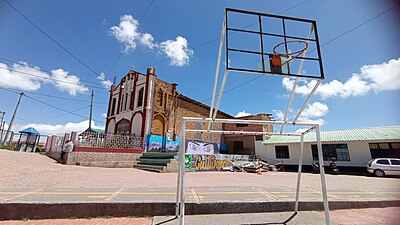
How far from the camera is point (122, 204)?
430 cm

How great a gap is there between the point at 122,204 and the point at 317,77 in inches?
197

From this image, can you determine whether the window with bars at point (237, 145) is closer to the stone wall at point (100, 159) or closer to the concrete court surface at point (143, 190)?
the stone wall at point (100, 159)

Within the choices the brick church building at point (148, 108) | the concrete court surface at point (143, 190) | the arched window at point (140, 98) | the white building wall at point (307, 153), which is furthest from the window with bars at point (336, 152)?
the arched window at point (140, 98)

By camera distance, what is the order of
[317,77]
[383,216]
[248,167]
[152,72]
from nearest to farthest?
[317,77], [383,216], [248,167], [152,72]

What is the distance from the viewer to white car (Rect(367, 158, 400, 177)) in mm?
14148

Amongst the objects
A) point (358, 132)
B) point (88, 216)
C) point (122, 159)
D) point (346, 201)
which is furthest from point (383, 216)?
point (358, 132)

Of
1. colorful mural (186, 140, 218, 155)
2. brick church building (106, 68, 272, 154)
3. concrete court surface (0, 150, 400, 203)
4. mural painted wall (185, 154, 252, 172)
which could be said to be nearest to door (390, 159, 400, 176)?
concrete court surface (0, 150, 400, 203)

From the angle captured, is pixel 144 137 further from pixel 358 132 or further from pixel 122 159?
pixel 358 132

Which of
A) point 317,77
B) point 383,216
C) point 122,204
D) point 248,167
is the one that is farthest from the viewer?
point 248,167

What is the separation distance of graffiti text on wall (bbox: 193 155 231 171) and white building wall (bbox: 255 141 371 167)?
23.3ft

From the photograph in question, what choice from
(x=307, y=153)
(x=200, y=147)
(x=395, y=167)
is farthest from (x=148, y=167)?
(x=395, y=167)

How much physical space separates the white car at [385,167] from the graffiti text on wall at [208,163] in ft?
38.9

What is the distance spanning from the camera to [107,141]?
50.8ft

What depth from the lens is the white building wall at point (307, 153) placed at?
56.3ft
